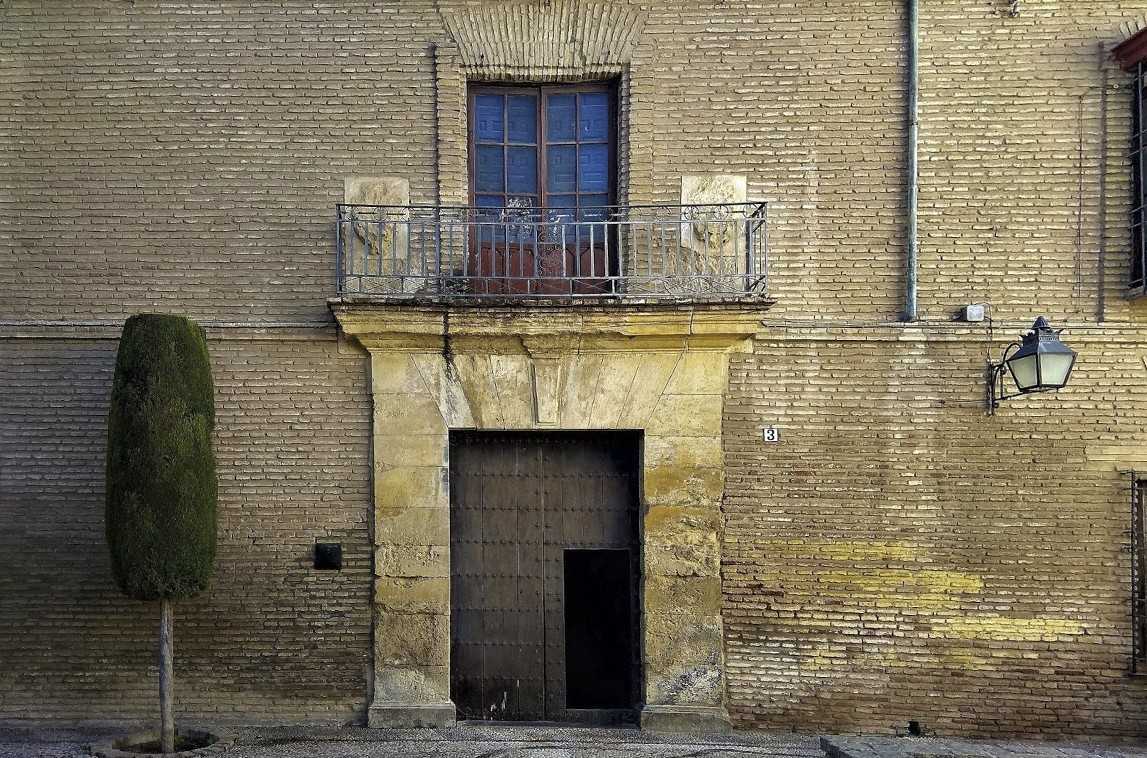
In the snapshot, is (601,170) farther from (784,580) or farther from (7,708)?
(7,708)

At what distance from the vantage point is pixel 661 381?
7074 millimetres

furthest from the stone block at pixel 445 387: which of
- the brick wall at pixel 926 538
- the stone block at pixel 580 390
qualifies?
the brick wall at pixel 926 538

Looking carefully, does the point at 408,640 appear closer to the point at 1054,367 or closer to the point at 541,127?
the point at 541,127

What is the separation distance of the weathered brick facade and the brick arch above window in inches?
1.1

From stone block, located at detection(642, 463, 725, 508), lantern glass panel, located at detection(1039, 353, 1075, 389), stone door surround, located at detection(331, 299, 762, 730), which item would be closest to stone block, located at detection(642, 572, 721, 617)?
stone door surround, located at detection(331, 299, 762, 730)

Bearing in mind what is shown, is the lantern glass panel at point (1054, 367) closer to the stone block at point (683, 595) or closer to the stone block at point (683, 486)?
the stone block at point (683, 486)

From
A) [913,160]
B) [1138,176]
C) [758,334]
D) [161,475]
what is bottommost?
[161,475]

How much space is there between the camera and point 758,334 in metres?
7.09

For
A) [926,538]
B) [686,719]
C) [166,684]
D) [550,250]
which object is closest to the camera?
[166,684]

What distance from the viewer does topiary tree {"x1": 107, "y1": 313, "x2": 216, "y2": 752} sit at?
6164 millimetres

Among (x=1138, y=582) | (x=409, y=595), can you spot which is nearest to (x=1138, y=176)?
(x=1138, y=582)

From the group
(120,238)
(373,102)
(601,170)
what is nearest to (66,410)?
(120,238)

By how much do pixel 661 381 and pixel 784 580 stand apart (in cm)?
165

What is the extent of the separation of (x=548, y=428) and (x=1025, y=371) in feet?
10.7
